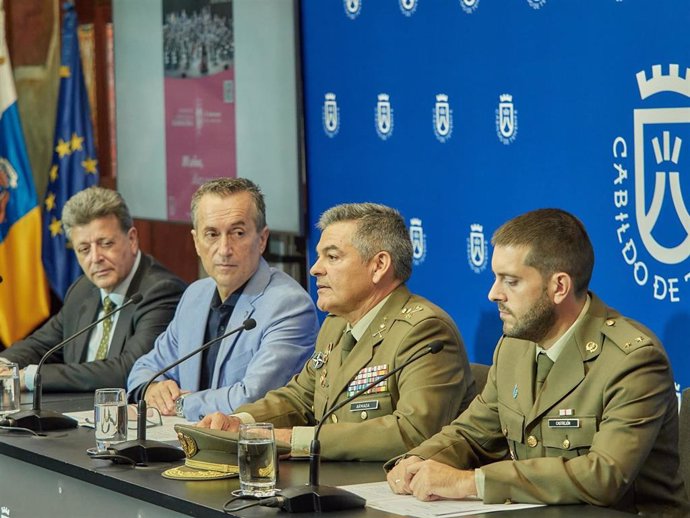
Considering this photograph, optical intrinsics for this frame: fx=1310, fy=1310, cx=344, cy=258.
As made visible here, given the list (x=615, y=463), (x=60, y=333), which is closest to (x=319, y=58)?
(x=60, y=333)

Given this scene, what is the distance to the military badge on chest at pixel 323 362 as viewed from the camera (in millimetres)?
4000

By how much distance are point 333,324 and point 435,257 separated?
1.03 m

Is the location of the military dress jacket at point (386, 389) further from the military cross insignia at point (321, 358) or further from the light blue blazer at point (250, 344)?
the light blue blazer at point (250, 344)

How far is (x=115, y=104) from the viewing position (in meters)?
7.19

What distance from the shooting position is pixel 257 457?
2.99 m

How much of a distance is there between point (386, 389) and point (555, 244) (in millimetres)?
760

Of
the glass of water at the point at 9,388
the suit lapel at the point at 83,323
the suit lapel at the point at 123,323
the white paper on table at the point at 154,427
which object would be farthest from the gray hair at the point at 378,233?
the suit lapel at the point at 83,323

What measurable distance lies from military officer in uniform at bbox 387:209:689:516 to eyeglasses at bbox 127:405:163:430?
42.5 inches

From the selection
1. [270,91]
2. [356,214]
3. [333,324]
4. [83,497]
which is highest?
[270,91]

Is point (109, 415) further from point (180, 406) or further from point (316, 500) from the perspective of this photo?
point (316, 500)

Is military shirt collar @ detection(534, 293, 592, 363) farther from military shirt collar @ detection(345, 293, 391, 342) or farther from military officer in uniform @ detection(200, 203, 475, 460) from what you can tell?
military shirt collar @ detection(345, 293, 391, 342)

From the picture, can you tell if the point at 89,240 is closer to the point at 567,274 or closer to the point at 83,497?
the point at 83,497

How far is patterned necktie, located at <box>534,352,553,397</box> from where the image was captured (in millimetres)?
3277

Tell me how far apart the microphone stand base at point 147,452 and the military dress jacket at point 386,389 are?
15.8 inches
